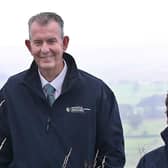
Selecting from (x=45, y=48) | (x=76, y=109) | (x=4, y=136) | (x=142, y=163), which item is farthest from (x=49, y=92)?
(x=142, y=163)

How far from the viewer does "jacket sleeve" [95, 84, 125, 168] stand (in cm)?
777

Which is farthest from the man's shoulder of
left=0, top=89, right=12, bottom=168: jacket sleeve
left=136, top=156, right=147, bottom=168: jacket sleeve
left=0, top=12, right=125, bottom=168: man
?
left=136, top=156, right=147, bottom=168: jacket sleeve

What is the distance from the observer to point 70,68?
781 centimetres

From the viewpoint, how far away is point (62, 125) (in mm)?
7668

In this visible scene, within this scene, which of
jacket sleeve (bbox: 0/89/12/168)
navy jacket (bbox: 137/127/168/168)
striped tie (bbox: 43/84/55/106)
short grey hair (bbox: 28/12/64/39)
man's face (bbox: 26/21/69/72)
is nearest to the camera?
navy jacket (bbox: 137/127/168/168)

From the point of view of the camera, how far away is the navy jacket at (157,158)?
291 inches

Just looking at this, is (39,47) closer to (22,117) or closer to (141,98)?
(22,117)

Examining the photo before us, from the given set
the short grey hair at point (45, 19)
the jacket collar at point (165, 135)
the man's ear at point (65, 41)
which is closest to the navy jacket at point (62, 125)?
Result: the man's ear at point (65, 41)

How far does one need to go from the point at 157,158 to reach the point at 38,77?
1.27 meters

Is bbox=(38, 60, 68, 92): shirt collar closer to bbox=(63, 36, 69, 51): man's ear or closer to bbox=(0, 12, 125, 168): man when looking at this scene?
bbox=(0, 12, 125, 168): man

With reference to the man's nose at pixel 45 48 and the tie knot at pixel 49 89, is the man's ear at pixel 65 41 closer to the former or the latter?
the man's nose at pixel 45 48

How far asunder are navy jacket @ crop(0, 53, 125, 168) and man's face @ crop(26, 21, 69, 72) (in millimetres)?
268

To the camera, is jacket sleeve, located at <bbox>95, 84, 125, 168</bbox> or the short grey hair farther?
jacket sleeve, located at <bbox>95, 84, 125, 168</bbox>

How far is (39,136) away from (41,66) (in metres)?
0.60
